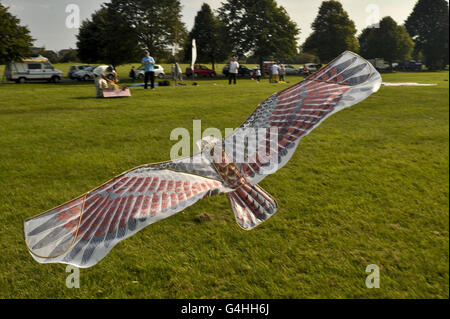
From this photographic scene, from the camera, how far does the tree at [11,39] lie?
2608 centimetres

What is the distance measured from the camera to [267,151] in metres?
1.97

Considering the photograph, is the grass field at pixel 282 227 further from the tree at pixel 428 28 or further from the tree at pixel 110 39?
the tree at pixel 428 28

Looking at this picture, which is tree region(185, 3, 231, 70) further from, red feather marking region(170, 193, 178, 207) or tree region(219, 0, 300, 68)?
red feather marking region(170, 193, 178, 207)

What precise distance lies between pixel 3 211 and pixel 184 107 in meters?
7.35

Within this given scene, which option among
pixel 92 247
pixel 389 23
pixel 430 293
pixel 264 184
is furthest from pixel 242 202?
pixel 389 23

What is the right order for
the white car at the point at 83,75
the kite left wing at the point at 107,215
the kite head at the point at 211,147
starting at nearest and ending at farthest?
1. the kite left wing at the point at 107,215
2. the kite head at the point at 211,147
3. the white car at the point at 83,75

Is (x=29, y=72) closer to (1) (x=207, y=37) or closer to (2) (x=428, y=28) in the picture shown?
(1) (x=207, y=37)

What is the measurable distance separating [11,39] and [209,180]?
103 feet

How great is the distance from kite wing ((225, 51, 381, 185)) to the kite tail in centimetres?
13

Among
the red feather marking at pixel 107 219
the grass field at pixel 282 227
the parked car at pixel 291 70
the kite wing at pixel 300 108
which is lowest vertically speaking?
the grass field at pixel 282 227

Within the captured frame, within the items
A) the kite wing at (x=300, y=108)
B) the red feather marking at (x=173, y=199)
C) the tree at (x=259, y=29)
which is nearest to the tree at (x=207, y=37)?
the tree at (x=259, y=29)

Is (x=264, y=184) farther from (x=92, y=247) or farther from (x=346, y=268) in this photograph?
(x=92, y=247)

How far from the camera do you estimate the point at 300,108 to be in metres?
1.82

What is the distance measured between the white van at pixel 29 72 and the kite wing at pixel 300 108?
29.5 m
